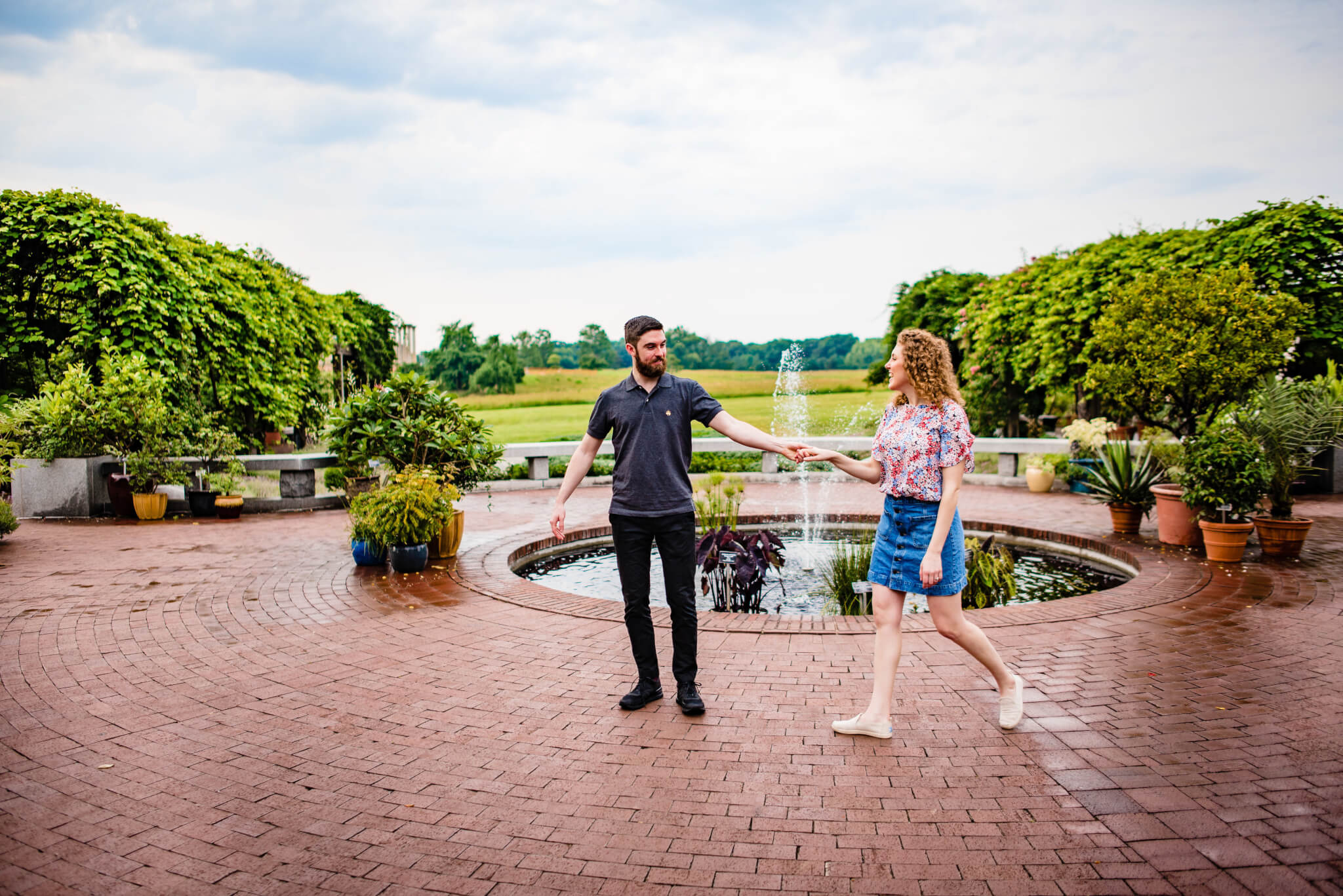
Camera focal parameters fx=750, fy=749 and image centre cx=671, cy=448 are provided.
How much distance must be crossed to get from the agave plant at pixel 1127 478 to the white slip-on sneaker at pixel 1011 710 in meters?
5.78

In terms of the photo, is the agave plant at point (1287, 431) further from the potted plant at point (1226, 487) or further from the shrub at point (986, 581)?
the shrub at point (986, 581)

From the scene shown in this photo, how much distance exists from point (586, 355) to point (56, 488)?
44.2 m

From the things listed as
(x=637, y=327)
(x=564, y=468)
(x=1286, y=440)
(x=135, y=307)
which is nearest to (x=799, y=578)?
(x=637, y=327)

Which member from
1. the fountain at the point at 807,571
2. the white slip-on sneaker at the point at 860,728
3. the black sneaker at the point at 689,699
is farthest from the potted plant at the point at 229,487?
the white slip-on sneaker at the point at 860,728

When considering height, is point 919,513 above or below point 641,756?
above

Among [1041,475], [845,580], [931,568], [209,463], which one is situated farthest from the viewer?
[1041,475]

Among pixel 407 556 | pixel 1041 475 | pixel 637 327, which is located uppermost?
pixel 637 327

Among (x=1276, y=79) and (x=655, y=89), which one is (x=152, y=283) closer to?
(x=655, y=89)

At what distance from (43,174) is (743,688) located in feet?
50.0

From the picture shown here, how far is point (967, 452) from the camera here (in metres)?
3.23

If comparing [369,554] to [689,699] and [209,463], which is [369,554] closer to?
[689,699]

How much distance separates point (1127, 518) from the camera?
8.34 metres

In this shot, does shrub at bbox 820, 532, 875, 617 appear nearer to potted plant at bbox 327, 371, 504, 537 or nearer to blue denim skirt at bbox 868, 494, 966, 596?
blue denim skirt at bbox 868, 494, 966, 596

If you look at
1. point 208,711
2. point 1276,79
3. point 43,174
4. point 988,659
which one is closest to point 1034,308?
point 1276,79
